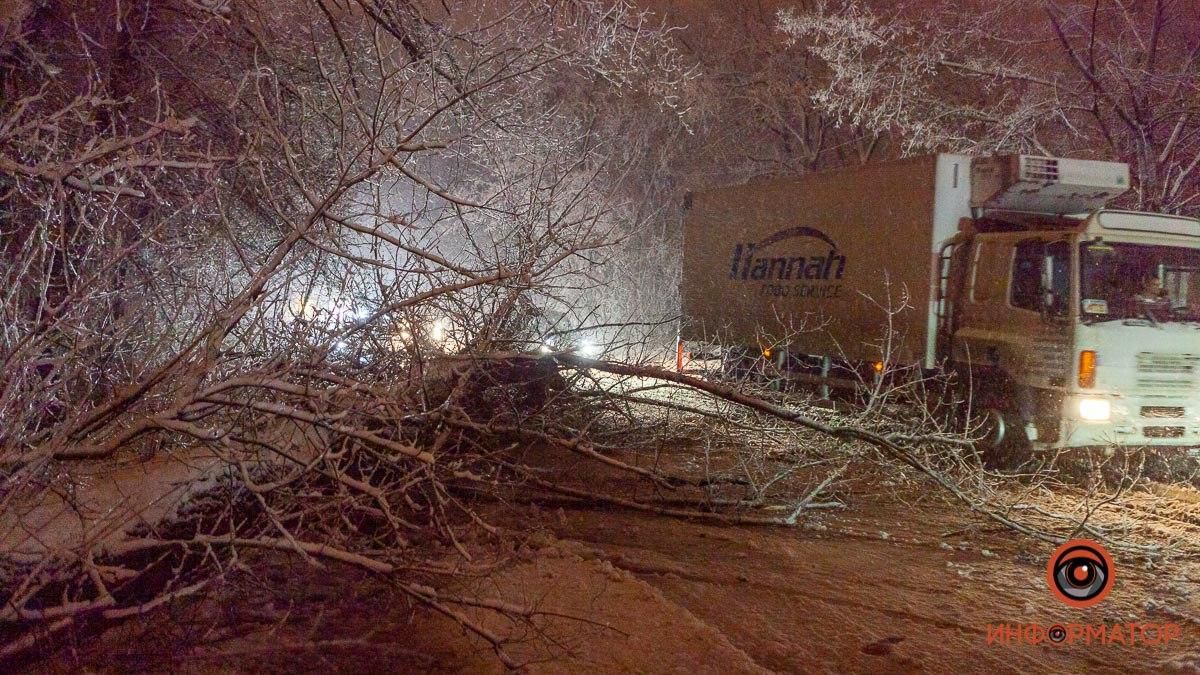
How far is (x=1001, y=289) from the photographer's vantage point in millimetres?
8305

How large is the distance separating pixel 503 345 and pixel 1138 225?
5360mm

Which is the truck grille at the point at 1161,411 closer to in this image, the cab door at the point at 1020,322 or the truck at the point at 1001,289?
the truck at the point at 1001,289

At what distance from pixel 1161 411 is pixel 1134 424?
30 cm

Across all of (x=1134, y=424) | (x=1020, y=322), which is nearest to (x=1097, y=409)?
(x=1134, y=424)

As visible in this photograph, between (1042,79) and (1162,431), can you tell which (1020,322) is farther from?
(1042,79)

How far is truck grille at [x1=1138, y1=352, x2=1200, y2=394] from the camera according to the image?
295 inches

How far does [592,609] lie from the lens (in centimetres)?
452

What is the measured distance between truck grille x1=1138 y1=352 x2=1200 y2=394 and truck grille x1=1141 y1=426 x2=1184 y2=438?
0.29 m

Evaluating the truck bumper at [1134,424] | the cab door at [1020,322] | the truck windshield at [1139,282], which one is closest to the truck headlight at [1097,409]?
the truck bumper at [1134,424]

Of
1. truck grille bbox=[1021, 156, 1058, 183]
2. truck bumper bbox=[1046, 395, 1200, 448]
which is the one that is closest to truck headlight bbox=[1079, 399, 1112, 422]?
truck bumper bbox=[1046, 395, 1200, 448]

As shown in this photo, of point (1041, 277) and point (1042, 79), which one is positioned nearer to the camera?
point (1041, 277)

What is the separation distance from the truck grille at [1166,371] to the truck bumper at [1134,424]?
0.34ft

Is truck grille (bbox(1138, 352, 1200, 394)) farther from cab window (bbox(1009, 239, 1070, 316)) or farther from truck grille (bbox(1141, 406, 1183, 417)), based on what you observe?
cab window (bbox(1009, 239, 1070, 316))

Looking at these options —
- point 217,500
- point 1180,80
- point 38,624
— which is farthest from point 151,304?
point 1180,80
